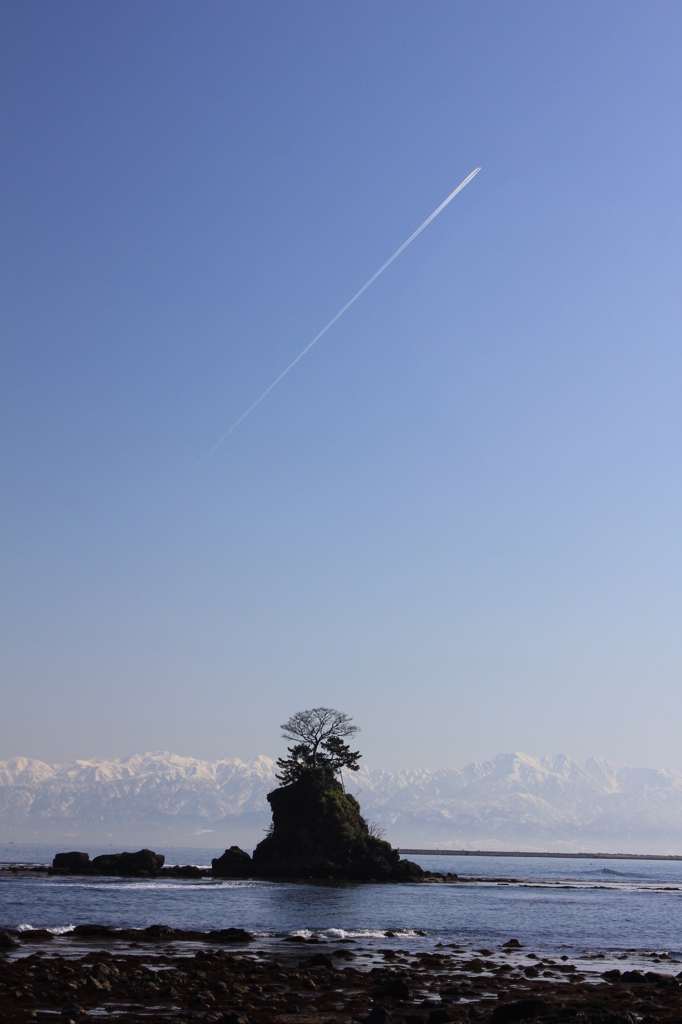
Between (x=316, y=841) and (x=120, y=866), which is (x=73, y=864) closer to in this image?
(x=120, y=866)

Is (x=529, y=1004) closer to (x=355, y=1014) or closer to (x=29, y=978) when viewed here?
(x=355, y=1014)

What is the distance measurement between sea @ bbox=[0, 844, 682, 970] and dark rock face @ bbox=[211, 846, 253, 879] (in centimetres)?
1487

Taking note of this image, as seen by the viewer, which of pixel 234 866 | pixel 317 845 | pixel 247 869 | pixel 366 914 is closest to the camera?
pixel 366 914

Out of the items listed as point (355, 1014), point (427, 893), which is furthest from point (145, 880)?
point (355, 1014)

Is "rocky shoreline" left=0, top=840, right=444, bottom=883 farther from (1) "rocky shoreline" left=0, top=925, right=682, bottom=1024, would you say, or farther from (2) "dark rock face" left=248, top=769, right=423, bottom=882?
(1) "rocky shoreline" left=0, top=925, right=682, bottom=1024

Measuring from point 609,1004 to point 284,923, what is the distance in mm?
32560

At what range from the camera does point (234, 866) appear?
118 meters

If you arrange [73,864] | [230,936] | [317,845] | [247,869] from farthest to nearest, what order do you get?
[73,864] → [247,869] → [317,845] → [230,936]

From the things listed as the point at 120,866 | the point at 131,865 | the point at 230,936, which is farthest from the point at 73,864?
the point at 230,936

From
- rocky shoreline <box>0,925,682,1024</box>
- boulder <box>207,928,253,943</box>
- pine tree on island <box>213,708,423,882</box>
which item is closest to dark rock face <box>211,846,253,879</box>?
pine tree on island <box>213,708,423,882</box>

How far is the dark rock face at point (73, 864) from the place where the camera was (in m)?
119

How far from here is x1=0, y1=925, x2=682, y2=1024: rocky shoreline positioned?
80.9 feet

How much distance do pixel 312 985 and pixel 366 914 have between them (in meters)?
36.2

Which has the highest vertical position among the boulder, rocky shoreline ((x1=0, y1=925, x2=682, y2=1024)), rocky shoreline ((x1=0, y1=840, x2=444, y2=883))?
rocky shoreline ((x1=0, y1=925, x2=682, y2=1024))
